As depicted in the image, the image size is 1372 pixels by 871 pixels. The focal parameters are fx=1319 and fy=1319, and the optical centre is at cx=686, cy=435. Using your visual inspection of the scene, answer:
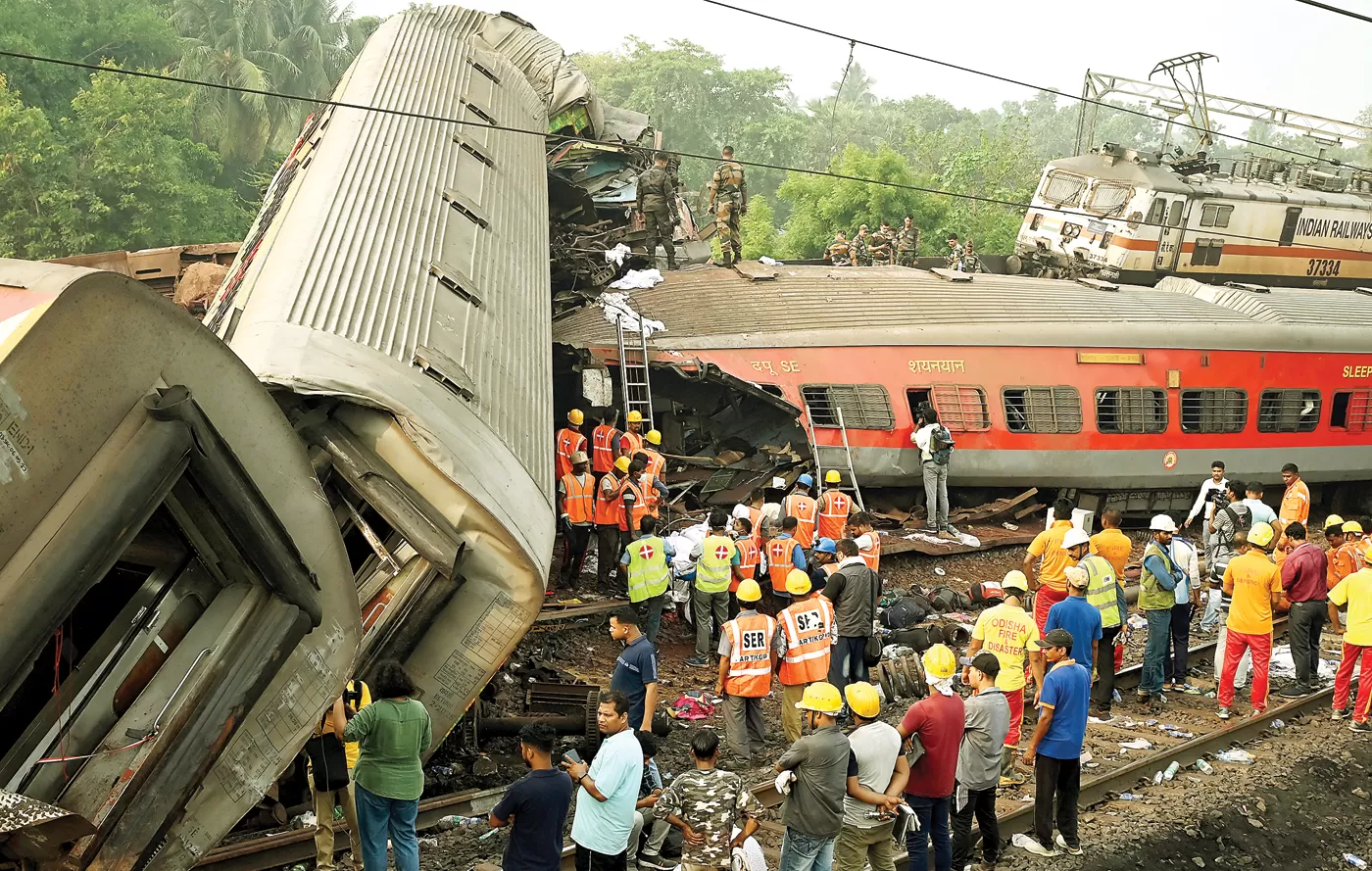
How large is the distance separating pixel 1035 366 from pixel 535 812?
1173 cm

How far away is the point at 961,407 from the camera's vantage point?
15648 mm

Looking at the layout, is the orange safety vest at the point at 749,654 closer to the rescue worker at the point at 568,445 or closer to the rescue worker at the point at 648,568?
the rescue worker at the point at 648,568

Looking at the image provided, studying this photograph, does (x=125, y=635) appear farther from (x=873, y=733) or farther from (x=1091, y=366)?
(x=1091, y=366)

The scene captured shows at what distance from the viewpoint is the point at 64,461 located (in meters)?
4.05

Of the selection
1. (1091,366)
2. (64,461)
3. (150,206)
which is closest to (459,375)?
(64,461)

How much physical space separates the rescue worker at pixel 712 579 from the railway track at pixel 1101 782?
268 cm

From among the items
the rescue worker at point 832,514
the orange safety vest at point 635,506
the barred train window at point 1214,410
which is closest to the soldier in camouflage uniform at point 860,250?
the barred train window at point 1214,410

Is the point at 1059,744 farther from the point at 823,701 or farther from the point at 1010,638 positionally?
the point at 823,701

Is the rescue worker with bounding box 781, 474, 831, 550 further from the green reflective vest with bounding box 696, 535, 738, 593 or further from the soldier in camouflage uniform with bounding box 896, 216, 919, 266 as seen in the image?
the soldier in camouflage uniform with bounding box 896, 216, 919, 266

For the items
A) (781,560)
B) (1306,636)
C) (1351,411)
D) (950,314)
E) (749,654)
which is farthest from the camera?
(1351,411)

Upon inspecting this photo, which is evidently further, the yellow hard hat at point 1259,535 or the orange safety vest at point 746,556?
the orange safety vest at point 746,556

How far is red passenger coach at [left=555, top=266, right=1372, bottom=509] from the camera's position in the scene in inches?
595

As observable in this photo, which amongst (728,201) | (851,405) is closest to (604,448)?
(851,405)

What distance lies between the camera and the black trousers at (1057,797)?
8.01 meters
